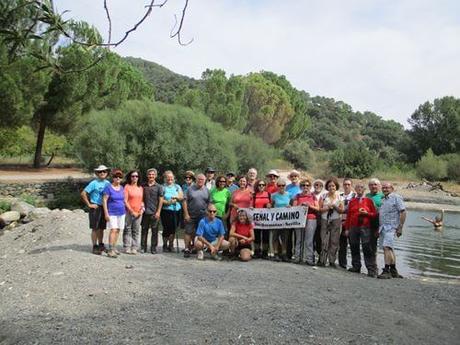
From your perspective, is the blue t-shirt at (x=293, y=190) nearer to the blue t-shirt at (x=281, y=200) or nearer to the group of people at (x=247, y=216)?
the group of people at (x=247, y=216)

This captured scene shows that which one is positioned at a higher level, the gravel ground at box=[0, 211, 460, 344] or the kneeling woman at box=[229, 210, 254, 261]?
the kneeling woman at box=[229, 210, 254, 261]

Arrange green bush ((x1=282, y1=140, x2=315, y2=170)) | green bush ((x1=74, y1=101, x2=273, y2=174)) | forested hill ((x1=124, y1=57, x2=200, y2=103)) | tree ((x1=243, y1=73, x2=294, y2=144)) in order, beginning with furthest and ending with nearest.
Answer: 1. forested hill ((x1=124, y1=57, x2=200, y2=103))
2. tree ((x1=243, y1=73, x2=294, y2=144))
3. green bush ((x1=282, y1=140, x2=315, y2=170))
4. green bush ((x1=74, y1=101, x2=273, y2=174))

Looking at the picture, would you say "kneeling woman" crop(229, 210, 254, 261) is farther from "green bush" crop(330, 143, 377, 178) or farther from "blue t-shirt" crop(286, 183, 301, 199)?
"green bush" crop(330, 143, 377, 178)

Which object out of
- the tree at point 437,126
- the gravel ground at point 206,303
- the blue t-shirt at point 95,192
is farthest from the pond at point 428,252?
the tree at point 437,126

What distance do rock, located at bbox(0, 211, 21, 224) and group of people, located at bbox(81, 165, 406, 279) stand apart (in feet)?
26.8

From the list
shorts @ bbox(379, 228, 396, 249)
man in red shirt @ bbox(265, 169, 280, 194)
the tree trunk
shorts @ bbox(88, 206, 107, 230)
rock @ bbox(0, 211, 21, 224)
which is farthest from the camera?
the tree trunk

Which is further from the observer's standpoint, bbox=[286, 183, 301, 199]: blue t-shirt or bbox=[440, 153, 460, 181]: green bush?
bbox=[440, 153, 460, 181]: green bush

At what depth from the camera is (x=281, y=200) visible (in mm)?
10406

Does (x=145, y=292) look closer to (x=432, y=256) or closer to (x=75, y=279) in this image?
(x=75, y=279)

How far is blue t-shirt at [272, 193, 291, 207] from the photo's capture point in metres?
10.4

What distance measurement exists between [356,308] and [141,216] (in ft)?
16.6

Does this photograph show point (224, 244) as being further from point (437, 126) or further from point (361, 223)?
point (437, 126)

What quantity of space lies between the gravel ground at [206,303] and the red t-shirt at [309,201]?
3.46 feet

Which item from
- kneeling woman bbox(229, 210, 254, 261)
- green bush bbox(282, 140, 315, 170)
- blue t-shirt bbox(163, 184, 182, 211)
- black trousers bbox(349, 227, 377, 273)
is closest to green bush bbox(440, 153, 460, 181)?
green bush bbox(282, 140, 315, 170)
